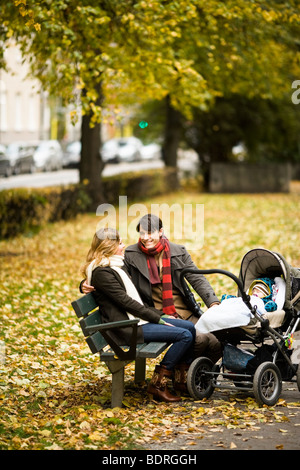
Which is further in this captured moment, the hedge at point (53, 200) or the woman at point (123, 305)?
the hedge at point (53, 200)

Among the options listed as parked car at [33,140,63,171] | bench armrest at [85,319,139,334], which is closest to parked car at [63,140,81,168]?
parked car at [33,140,63,171]

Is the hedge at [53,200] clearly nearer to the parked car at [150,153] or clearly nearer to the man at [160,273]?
the man at [160,273]

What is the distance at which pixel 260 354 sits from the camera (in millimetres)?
6258

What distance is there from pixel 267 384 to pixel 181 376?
0.72 metres

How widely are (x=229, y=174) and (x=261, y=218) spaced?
36.5 ft

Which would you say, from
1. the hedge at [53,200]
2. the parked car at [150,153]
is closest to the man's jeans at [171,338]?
the hedge at [53,200]

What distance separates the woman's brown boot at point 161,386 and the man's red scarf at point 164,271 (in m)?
0.52

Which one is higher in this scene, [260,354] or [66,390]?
[260,354]

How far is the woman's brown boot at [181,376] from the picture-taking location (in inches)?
251

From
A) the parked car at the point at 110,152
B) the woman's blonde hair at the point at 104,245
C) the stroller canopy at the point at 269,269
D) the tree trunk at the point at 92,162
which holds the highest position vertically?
the parked car at the point at 110,152

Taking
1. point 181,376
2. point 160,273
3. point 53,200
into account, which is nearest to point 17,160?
point 53,200

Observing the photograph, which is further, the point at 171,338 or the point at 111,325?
the point at 171,338

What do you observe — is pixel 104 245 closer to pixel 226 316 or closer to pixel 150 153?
pixel 226 316

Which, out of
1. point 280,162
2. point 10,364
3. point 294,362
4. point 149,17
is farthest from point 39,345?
point 280,162
